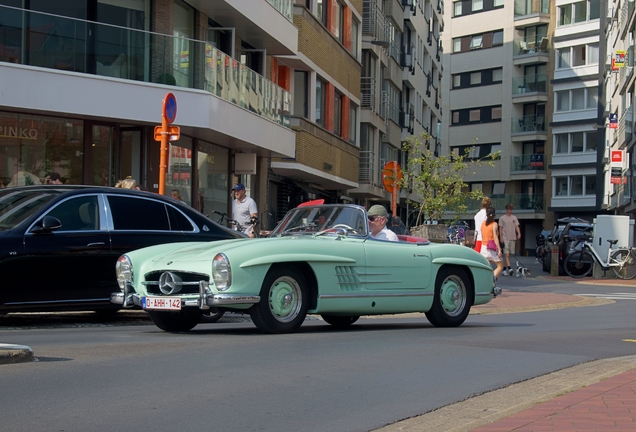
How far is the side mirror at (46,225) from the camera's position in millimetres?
10812

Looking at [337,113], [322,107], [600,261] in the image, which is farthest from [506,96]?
[600,261]

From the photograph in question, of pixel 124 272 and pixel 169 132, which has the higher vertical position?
pixel 169 132

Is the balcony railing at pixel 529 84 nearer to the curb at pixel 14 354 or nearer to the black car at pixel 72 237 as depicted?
the black car at pixel 72 237

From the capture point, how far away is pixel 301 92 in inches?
1358

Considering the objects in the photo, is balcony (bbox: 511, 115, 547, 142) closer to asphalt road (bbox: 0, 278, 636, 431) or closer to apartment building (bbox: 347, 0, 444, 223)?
apartment building (bbox: 347, 0, 444, 223)

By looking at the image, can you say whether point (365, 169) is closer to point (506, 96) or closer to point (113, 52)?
point (113, 52)

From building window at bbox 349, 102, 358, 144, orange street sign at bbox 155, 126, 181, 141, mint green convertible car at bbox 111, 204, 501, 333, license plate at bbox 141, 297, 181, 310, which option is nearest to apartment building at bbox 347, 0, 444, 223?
building window at bbox 349, 102, 358, 144

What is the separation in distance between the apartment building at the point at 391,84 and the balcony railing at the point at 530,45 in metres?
15.7

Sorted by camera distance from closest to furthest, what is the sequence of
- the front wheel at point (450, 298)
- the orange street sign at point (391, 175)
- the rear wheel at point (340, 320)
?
the front wheel at point (450, 298) < the rear wheel at point (340, 320) < the orange street sign at point (391, 175)

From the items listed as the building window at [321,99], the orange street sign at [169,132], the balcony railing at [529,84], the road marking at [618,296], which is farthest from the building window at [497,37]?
the orange street sign at [169,132]

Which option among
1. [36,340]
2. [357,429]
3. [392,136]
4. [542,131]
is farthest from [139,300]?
[542,131]

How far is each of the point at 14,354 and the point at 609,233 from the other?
82.1ft

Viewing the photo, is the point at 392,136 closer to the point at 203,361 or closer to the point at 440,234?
the point at 440,234

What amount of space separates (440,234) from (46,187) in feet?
76.8
